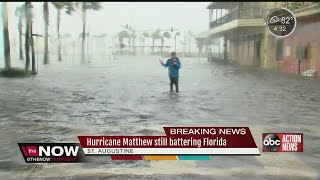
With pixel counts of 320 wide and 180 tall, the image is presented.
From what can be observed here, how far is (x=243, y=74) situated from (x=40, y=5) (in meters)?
1.99

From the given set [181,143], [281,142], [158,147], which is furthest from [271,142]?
[158,147]

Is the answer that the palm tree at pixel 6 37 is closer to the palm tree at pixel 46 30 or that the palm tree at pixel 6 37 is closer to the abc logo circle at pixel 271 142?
the palm tree at pixel 46 30

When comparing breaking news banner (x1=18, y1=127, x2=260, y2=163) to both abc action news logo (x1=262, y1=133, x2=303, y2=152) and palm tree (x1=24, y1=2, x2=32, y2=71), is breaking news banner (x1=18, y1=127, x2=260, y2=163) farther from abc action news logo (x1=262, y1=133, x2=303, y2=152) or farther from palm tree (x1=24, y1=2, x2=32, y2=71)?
palm tree (x1=24, y1=2, x2=32, y2=71)

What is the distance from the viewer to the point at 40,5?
3.21 m

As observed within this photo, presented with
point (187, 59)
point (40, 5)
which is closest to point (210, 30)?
point (187, 59)

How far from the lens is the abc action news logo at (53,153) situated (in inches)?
124

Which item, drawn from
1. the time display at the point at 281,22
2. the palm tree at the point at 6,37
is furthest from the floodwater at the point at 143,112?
the time display at the point at 281,22

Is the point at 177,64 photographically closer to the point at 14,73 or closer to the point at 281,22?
the point at 281,22

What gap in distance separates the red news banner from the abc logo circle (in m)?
0.09

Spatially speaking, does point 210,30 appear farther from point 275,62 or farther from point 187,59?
point 275,62

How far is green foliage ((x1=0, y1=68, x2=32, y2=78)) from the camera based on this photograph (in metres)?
3.85

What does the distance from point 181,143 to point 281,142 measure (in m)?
0.81

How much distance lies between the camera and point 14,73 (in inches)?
152

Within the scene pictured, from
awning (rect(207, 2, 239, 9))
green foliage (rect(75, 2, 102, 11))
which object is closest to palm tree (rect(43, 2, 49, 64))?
green foliage (rect(75, 2, 102, 11))
